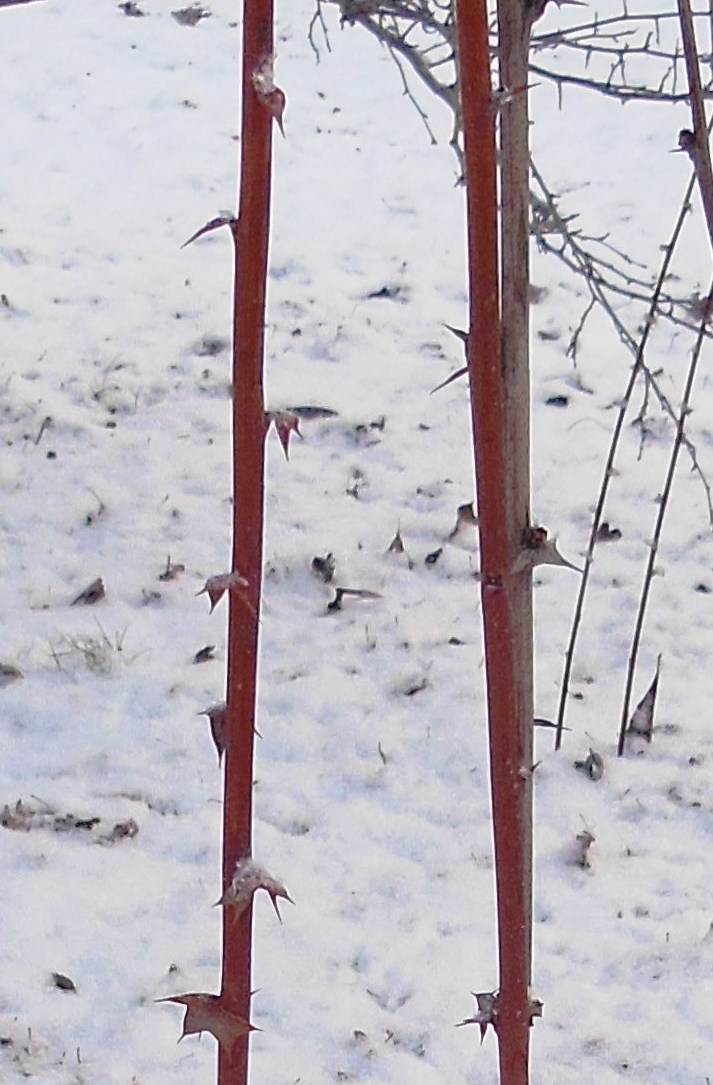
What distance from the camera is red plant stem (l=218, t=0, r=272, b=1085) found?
56 centimetres

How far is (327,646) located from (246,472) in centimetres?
234

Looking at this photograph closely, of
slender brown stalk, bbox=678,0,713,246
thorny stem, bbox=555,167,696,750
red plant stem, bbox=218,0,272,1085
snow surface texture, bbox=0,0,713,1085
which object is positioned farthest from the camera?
snow surface texture, bbox=0,0,713,1085

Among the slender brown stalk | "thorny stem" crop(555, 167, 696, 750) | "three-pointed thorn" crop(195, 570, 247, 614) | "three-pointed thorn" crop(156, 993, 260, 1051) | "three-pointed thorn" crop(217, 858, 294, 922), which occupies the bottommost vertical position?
"three-pointed thorn" crop(156, 993, 260, 1051)

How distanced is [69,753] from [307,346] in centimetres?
205

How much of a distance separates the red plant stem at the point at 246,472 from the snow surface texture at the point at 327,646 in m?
1.17

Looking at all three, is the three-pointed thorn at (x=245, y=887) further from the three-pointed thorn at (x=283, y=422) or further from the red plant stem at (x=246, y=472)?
the three-pointed thorn at (x=283, y=422)

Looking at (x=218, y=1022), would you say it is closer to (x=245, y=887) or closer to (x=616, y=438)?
(x=245, y=887)

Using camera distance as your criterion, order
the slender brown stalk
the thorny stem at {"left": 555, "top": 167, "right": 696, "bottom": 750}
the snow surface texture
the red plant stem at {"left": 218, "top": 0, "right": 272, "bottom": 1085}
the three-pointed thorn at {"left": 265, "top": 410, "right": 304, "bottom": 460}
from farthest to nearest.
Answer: the snow surface texture < the thorny stem at {"left": 555, "top": 167, "right": 696, "bottom": 750} < the slender brown stalk < the three-pointed thorn at {"left": 265, "top": 410, "right": 304, "bottom": 460} < the red plant stem at {"left": 218, "top": 0, "right": 272, "bottom": 1085}

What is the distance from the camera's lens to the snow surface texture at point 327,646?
2.07 meters

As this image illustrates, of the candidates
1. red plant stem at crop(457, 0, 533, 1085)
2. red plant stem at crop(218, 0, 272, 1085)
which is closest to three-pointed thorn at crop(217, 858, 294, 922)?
red plant stem at crop(218, 0, 272, 1085)

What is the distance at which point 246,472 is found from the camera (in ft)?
2.01

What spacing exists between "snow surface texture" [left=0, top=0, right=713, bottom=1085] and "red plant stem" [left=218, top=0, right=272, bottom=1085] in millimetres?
1173

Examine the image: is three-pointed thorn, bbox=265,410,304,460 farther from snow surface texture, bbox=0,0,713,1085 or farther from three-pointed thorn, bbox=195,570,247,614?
snow surface texture, bbox=0,0,713,1085

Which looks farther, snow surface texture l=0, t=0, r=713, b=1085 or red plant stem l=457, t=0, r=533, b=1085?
snow surface texture l=0, t=0, r=713, b=1085
